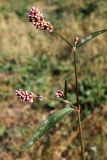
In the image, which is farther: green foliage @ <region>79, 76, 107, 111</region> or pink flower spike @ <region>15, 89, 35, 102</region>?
green foliage @ <region>79, 76, 107, 111</region>

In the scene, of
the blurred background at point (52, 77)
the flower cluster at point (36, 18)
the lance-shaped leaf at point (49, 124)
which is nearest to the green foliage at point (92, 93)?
the blurred background at point (52, 77)

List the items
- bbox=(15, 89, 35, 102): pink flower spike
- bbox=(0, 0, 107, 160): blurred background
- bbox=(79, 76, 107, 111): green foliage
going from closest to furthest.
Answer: bbox=(15, 89, 35, 102): pink flower spike < bbox=(0, 0, 107, 160): blurred background < bbox=(79, 76, 107, 111): green foliage

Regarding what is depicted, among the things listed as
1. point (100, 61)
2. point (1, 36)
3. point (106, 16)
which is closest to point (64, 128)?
point (100, 61)

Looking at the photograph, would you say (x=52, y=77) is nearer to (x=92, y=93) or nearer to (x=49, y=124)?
(x=92, y=93)

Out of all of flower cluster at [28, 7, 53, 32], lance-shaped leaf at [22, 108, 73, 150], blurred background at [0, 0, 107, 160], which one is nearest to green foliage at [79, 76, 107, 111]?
blurred background at [0, 0, 107, 160]

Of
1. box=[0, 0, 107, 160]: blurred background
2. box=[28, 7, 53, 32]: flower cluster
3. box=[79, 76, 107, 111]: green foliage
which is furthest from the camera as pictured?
box=[79, 76, 107, 111]: green foliage

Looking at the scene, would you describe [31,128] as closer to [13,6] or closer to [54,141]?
[54,141]

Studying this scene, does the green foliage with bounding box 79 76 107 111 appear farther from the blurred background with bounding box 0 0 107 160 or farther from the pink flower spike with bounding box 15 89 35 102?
the pink flower spike with bounding box 15 89 35 102

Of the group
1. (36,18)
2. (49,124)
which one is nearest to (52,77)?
(49,124)
